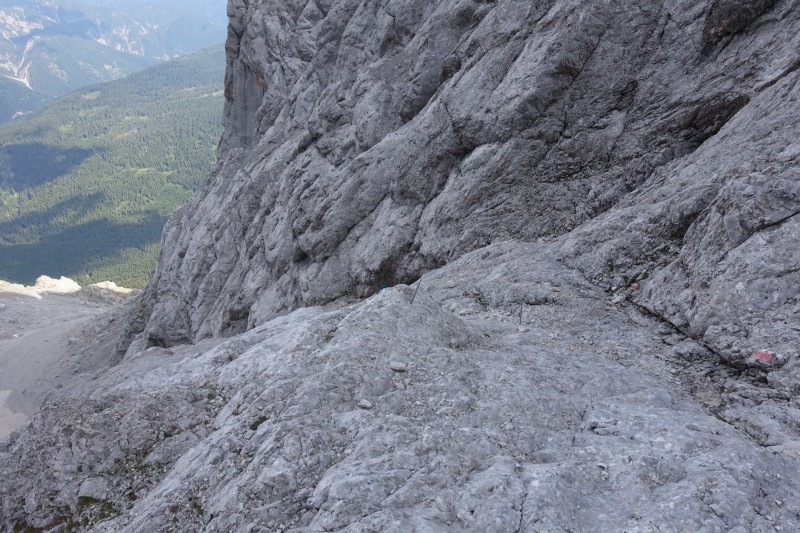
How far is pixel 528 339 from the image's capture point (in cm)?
1396

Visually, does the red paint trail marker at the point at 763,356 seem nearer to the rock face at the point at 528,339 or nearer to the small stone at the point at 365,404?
the rock face at the point at 528,339

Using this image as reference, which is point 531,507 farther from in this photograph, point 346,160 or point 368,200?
point 346,160

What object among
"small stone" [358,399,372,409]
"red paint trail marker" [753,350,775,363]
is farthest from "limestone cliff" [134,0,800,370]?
"small stone" [358,399,372,409]

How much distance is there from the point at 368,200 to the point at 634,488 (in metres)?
25.3

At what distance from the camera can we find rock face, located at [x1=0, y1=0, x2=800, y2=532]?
8578 mm

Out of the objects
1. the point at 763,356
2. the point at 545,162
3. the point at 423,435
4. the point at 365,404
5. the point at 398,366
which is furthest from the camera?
the point at 545,162

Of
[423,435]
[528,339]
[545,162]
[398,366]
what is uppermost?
[545,162]

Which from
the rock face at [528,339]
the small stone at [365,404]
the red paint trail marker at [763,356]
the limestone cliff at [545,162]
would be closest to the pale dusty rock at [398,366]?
the rock face at [528,339]

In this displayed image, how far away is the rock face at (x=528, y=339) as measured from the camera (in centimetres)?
858

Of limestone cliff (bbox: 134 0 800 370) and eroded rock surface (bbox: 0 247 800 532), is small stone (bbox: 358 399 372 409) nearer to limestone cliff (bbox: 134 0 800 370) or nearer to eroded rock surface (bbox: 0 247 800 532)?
eroded rock surface (bbox: 0 247 800 532)

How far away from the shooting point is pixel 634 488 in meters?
8.09

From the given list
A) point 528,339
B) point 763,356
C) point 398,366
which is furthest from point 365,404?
point 763,356

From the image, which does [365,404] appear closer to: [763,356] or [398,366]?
[398,366]

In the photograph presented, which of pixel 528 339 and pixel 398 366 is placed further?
pixel 528 339
